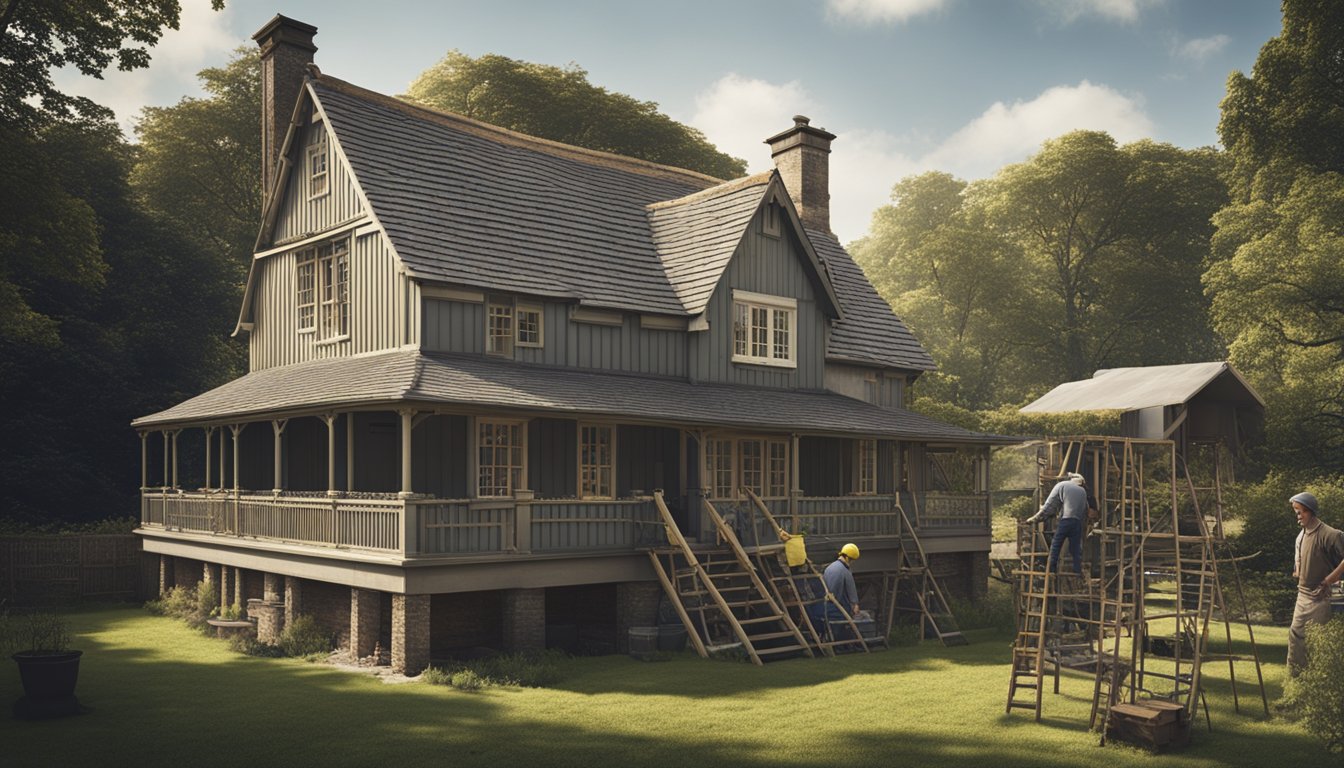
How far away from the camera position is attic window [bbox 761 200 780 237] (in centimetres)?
2870

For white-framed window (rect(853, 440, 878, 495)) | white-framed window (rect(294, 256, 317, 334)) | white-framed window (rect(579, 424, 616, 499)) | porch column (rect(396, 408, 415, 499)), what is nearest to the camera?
porch column (rect(396, 408, 415, 499))

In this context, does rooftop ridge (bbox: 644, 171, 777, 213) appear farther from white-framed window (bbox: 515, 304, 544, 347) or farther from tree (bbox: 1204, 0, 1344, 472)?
tree (bbox: 1204, 0, 1344, 472)

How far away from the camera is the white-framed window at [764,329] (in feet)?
92.5

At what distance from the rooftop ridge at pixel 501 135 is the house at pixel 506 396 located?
9cm

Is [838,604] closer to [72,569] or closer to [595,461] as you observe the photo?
[595,461]

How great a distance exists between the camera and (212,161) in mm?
49531

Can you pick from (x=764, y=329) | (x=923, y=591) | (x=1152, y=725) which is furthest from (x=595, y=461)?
(x=1152, y=725)

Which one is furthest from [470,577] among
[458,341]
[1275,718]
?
[1275,718]

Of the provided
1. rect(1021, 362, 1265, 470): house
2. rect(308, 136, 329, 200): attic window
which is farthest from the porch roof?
rect(308, 136, 329, 200): attic window

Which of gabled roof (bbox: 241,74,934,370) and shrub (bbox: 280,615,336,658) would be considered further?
gabled roof (bbox: 241,74,934,370)

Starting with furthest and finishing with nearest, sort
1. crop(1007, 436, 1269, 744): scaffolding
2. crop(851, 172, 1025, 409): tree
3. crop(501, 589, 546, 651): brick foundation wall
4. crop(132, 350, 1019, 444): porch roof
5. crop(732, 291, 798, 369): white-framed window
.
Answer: crop(851, 172, 1025, 409): tree < crop(732, 291, 798, 369): white-framed window < crop(132, 350, 1019, 444): porch roof < crop(501, 589, 546, 651): brick foundation wall < crop(1007, 436, 1269, 744): scaffolding

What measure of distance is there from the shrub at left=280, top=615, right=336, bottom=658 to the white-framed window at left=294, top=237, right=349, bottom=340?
6.47 metres

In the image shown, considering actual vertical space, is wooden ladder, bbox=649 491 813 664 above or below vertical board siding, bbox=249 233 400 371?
below

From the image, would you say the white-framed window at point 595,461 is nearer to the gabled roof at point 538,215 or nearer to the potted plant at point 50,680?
the gabled roof at point 538,215
